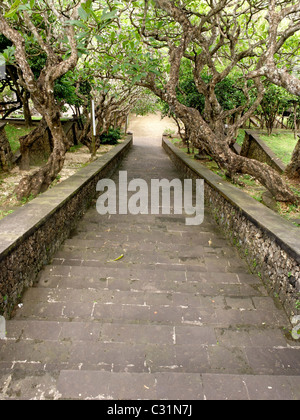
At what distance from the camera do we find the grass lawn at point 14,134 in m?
8.66

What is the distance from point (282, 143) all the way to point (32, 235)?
9185mm

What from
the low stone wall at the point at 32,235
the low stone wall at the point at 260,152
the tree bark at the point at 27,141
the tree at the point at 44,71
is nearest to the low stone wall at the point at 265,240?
the low stone wall at the point at 32,235

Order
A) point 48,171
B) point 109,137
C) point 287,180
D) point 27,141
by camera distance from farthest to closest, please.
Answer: point 109,137 → point 27,141 → point 287,180 → point 48,171

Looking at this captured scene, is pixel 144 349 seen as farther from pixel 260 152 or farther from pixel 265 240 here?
pixel 260 152

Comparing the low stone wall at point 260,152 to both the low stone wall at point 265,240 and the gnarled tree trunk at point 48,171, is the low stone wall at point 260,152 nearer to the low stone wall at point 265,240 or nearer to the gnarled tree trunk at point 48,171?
the low stone wall at point 265,240

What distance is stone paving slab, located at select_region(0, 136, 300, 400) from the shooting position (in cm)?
187

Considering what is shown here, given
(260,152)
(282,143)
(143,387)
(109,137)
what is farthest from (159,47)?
(109,137)

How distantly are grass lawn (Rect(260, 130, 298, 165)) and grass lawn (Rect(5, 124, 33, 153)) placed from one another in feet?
26.9

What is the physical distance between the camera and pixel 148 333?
2.39 meters

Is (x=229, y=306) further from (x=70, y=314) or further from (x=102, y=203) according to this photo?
(x=102, y=203)

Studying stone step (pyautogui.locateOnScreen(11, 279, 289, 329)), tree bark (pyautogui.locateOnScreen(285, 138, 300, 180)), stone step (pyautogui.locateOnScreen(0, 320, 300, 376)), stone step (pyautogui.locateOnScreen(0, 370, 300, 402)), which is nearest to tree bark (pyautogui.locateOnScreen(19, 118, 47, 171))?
stone step (pyautogui.locateOnScreen(11, 279, 289, 329))

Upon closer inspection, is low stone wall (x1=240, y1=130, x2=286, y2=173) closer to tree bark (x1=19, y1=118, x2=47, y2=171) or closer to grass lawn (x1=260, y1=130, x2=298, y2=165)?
grass lawn (x1=260, y1=130, x2=298, y2=165)
